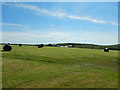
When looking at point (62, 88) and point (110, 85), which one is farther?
point (110, 85)

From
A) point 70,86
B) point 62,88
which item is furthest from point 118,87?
point 62,88

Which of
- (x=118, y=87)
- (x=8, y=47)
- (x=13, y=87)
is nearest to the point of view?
(x=13, y=87)

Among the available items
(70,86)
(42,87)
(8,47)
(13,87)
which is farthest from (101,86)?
(8,47)

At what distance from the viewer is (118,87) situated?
9109mm

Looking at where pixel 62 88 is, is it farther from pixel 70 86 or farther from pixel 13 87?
pixel 13 87

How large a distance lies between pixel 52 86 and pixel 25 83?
81.6 inches

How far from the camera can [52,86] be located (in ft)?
→ 29.4

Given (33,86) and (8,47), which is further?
(8,47)

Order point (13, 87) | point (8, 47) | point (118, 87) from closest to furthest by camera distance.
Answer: point (13, 87) → point (118, 87) → point (8, 47)

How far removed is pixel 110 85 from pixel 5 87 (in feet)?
24.2

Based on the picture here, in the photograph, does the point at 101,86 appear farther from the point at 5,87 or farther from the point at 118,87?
the point at 5,87

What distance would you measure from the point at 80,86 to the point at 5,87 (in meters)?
5.10

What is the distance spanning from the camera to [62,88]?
8641mm

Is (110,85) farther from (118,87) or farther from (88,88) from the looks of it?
(88,88)
